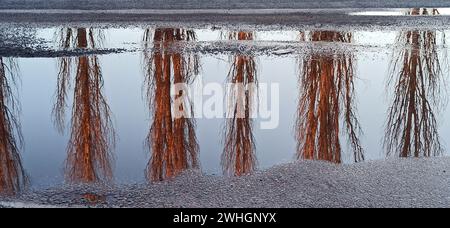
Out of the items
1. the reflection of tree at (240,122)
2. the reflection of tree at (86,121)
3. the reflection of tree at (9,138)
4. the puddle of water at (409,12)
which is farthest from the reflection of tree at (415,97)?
the reflection of tree at (9,138)

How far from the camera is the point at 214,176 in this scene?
5605mm

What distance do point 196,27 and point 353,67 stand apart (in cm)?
412

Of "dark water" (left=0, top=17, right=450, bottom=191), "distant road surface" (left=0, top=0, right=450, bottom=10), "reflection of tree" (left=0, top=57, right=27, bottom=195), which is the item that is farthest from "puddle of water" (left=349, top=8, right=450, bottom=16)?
"reflection of tree" (left=0, top=57, right=27, bottom=195)

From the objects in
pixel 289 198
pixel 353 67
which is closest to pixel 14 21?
pixel 353 67

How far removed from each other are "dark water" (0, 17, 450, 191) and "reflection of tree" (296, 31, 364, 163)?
2cm

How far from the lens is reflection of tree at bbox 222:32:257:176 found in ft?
19.7

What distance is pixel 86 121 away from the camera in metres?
7.36

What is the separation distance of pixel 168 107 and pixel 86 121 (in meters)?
1.10

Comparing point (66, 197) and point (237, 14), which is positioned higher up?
point (237, 14)

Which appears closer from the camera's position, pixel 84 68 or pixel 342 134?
pixel 342 134

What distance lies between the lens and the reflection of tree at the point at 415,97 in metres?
6.55
